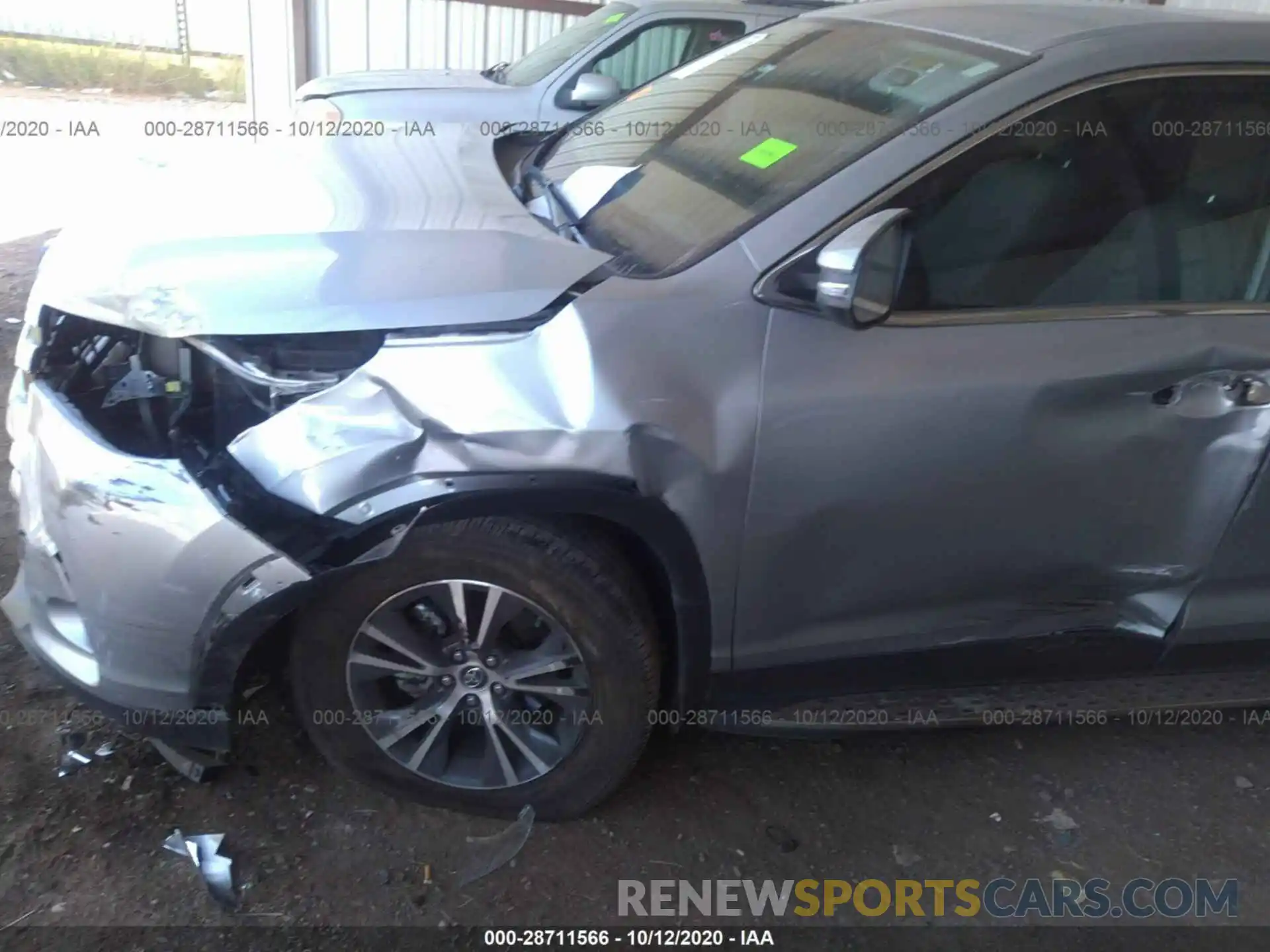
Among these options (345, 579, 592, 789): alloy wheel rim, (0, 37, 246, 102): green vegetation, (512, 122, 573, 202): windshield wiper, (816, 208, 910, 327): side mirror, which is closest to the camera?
(816, 208, 910, 327): side mirror

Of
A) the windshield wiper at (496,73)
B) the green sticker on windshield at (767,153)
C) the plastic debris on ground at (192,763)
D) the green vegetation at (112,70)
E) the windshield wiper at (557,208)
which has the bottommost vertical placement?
the plastic debris on ground at (192,763)

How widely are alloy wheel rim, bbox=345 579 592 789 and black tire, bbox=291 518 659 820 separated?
2cm

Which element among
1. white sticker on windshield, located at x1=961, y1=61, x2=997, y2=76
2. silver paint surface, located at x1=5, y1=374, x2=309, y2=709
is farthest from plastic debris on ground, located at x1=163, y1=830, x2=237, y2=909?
white sticker on windshield, located at x1=961, y1=61, x2=997, y2=76

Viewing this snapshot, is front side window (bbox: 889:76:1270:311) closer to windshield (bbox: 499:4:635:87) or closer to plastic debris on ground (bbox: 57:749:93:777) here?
plastic debris on ground (bbox: 57:749:93:777)

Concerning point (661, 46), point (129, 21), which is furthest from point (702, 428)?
point (129, 21)

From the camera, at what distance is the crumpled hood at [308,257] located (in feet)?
6.44

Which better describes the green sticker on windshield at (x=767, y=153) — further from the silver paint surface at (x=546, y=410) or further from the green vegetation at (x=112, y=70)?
the green vegetation at (x=112, y=70)

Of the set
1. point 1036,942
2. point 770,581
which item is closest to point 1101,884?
point 1036,942

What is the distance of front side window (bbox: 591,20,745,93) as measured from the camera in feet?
19.9

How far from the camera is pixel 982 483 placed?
2109 millimetres

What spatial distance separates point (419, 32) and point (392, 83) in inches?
194

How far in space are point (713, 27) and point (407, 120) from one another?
1.93 m

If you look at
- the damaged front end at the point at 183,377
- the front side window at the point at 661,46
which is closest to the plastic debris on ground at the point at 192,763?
the damaged front end at the point at 183,377

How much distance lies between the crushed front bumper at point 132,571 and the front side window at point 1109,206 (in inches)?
56.5
